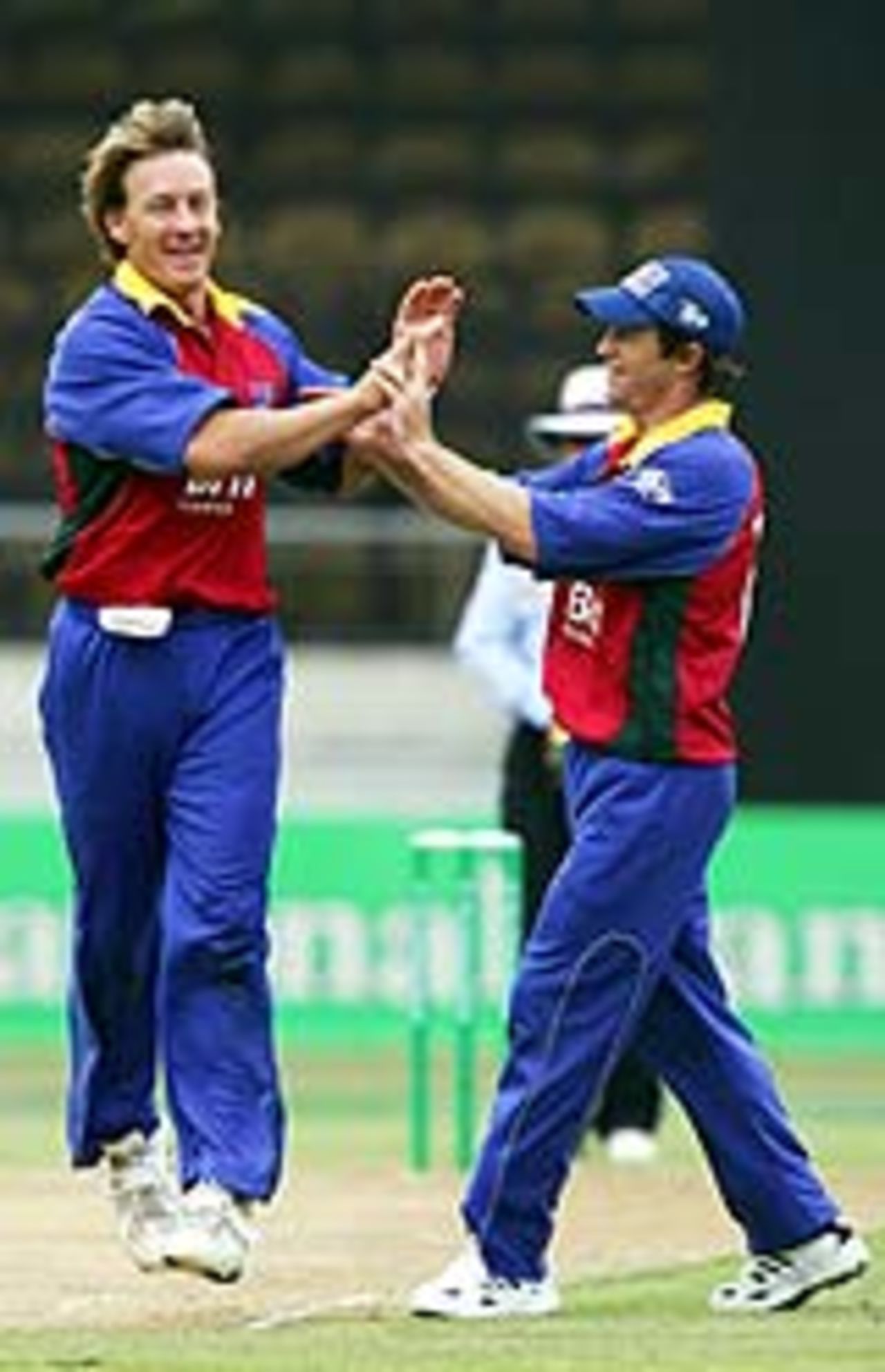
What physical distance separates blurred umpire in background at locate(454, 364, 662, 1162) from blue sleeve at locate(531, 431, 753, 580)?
4756 millimetres

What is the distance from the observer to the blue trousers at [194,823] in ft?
39.0

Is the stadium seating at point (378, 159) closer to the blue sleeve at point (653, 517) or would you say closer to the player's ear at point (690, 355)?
the player's ear at point (690, 355)

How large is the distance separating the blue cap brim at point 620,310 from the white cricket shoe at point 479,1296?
6.12 ft

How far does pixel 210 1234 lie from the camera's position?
1176 cm

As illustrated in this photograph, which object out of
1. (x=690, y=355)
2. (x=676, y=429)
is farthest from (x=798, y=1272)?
(x=690, y=355)

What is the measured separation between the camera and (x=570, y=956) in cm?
1198

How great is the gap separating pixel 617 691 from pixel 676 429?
0.55 metres

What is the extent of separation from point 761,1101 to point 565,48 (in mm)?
12454

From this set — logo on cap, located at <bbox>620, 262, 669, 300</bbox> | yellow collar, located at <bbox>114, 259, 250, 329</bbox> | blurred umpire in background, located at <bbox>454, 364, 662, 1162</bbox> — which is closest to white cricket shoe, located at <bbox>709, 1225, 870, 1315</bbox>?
logo on cap, located at <bbox>620, 262, 669, 300</bbox>

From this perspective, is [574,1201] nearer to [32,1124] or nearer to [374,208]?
[32,1124]

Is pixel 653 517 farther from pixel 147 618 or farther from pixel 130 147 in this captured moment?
pixel 130 147

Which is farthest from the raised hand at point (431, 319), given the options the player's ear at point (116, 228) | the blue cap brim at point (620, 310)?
the player's ear at point (116, 228)

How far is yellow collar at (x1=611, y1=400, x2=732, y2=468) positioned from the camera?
12016 mm

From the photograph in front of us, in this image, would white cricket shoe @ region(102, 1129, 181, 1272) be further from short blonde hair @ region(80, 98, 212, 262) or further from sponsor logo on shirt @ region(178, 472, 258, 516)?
short blonde hair @ region(80, 98, 212, 262)
